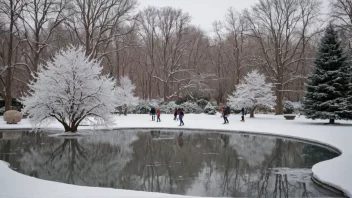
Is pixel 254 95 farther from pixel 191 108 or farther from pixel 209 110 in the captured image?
pixel 191 108

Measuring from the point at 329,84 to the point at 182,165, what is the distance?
18832 millimetres

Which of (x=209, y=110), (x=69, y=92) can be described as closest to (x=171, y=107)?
(x=209, y=110)

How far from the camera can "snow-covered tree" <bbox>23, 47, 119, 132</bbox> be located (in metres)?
19.5

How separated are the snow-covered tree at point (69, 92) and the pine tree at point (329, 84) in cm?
1615

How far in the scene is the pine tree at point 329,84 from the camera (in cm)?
2411

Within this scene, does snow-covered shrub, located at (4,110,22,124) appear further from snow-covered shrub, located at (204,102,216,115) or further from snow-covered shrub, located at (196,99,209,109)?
snow-covered shrub, located at (196,99,209,109)

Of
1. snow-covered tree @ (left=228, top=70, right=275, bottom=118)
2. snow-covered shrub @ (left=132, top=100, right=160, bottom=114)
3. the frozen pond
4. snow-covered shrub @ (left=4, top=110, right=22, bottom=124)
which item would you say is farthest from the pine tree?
snow-covered shrub @ (left=4, top=110, right=22, bottom=124)

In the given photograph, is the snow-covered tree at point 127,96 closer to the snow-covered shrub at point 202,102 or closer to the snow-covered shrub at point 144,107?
the snow-covered shrub at point 144,107

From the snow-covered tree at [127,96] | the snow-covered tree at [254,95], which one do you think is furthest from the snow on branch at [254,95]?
the snow-covered tree at [127,96]

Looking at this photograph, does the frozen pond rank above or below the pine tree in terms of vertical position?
below

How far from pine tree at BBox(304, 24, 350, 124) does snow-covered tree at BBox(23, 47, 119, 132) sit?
16152mm

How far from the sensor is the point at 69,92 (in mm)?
20250

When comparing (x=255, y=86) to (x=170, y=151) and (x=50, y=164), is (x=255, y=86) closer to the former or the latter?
(x=170, y=151)

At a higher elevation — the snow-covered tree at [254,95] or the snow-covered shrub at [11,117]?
the snow-covered tree at [254,95]
